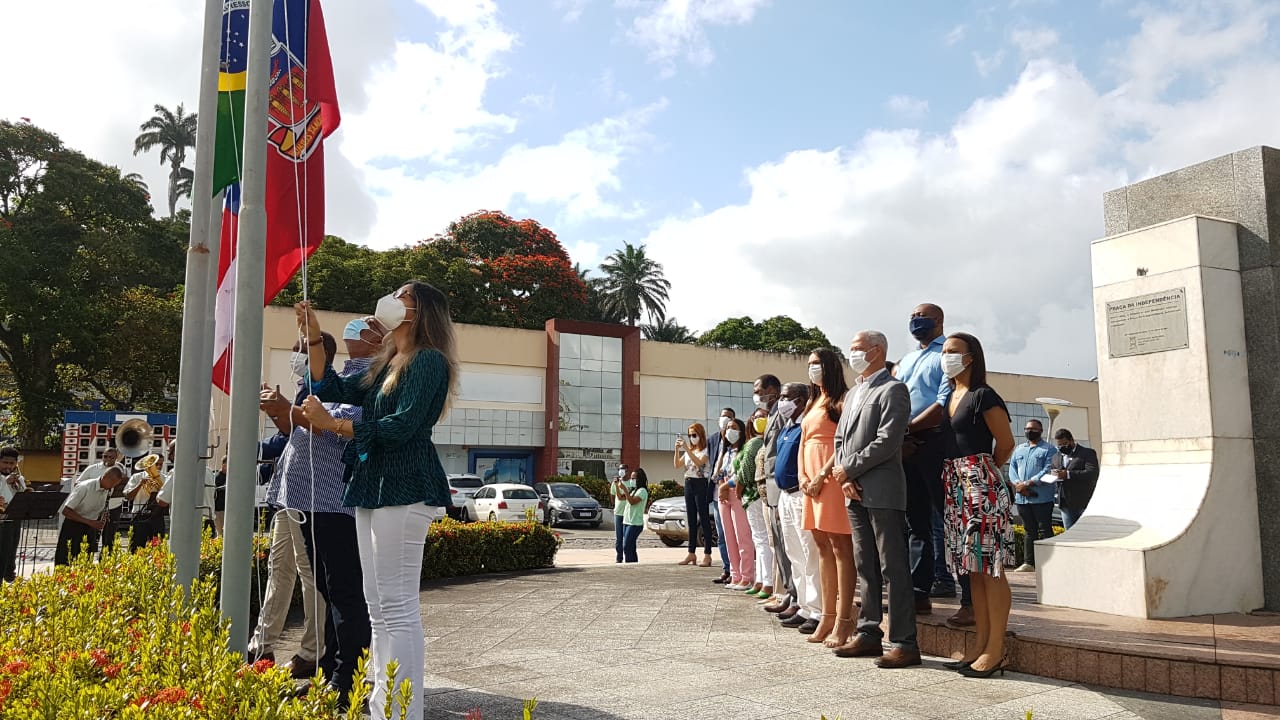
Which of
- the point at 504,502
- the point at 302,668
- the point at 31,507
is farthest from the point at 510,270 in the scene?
the point at 302,668

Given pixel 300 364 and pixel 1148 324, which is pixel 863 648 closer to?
pixel 1148 324

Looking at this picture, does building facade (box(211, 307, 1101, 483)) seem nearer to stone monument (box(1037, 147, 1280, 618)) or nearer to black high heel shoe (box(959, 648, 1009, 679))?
stone monument (box(1037, 147, 1280, 618))

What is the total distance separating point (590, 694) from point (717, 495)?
17.6 feet

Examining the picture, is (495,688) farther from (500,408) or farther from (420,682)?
(500,408)

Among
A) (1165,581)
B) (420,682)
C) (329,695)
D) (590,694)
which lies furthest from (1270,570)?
(329,695)

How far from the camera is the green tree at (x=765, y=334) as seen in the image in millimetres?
63781

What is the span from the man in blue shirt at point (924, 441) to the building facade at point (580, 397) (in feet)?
105

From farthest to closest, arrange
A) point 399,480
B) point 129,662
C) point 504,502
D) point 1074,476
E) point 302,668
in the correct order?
point 504,502 → point 1074,476 → point 302,668 → point 399,480 → point 129,662

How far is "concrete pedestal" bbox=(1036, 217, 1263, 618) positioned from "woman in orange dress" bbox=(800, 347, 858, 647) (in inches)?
65.0

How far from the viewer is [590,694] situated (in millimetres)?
4637

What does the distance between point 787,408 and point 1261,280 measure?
3426 mm

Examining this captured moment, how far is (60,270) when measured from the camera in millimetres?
31219

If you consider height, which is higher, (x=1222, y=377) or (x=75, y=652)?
(x=1222, y=377)

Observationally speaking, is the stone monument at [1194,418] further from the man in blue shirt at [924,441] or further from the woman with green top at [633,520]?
the woman with green top at [633,520]
